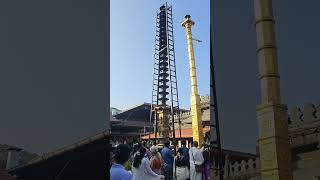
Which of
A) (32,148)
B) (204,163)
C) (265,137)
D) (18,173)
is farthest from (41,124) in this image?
(204,163)

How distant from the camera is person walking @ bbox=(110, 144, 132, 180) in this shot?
221cm

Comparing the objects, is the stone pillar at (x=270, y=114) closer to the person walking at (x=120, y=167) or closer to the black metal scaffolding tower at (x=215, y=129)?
the person walking at (x=120, y=167)

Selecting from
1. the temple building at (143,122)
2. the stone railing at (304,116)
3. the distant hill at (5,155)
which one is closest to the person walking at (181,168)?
the stone railing at (304,116)

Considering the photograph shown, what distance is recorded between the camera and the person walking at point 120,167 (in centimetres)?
221

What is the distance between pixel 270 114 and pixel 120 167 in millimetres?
1242

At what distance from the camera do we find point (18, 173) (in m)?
3.30

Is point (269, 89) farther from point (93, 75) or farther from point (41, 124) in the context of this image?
point (41, 124)

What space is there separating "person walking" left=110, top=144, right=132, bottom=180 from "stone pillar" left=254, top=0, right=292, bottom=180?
1074 mm

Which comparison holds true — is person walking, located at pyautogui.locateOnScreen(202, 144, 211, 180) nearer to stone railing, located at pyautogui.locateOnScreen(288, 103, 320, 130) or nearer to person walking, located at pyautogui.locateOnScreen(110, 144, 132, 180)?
stone railing, located at pyautogui.locateOnScreen(288, 103, 320, 130)

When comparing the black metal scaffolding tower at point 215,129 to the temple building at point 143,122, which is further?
the temple building at point 143,122

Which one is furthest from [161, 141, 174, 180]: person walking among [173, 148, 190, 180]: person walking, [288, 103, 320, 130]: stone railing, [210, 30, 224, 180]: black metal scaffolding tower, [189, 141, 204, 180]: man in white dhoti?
[288, 103, 320, 130]: stone railing

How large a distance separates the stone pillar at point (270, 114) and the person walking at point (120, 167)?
107 cm

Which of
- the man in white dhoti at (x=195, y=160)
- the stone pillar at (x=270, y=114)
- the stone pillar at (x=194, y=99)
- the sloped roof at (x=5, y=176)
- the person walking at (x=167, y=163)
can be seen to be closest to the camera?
the stone pillar at (x=270, y=114)

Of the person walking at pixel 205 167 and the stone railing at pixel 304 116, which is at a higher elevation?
the stone railing at pixel 304 116
